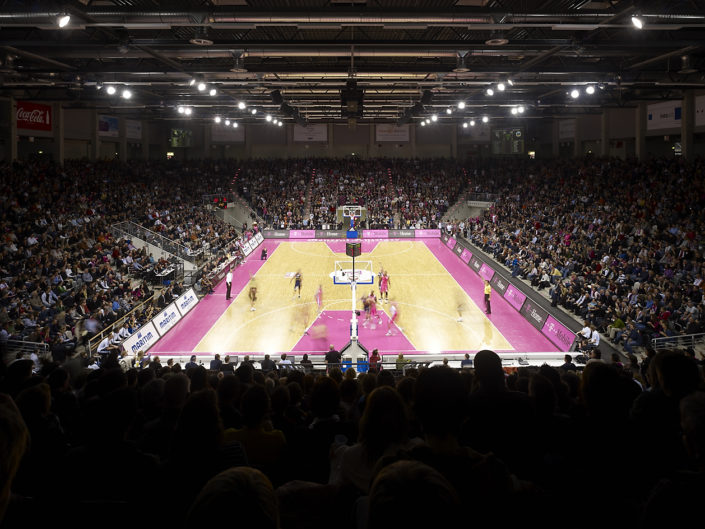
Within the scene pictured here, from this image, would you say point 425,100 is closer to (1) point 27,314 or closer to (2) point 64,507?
(1) point 27,314

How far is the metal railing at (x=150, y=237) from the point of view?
29953 mm

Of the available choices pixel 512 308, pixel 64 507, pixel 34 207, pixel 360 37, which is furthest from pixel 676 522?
pixel 34 207

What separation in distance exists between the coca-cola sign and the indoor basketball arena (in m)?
0.27

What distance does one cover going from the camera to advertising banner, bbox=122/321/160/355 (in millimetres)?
16992

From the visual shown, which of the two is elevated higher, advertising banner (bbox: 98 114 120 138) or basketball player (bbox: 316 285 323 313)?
advertising banner (bbox: 98 114 120 138)

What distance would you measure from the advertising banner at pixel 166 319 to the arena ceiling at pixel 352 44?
32.8 ft

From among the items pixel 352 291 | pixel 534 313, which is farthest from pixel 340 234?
pixel 534 313

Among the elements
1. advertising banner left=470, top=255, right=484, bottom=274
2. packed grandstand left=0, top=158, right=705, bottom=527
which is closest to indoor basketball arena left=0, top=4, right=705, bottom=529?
packed grandstand left=0, top=158, right=705, bottom=527

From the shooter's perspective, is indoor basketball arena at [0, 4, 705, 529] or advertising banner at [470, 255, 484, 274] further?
advertising banner at [470, 255, 484, 274]

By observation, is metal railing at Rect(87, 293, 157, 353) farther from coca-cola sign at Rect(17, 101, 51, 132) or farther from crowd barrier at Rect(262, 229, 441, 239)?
crowd barrier at Rect(262, 229, 441, 239)

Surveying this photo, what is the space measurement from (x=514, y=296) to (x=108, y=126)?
4044cm

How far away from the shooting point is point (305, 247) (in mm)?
41281

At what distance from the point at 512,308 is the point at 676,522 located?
75.3ft

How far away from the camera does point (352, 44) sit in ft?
56.4
